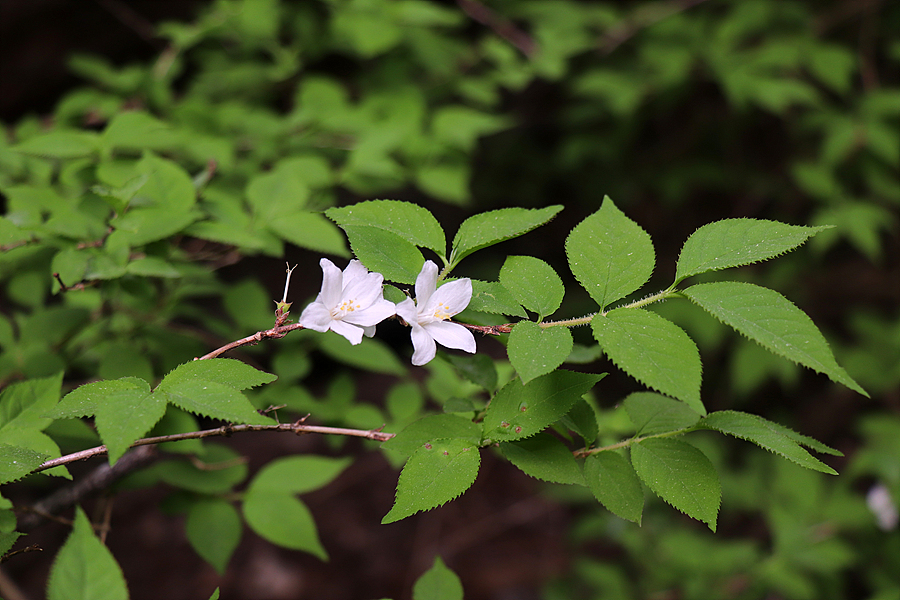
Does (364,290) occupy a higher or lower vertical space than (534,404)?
higher

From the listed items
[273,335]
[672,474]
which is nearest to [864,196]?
[672,474]

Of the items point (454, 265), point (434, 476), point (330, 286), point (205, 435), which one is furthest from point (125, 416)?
point (454, 265)

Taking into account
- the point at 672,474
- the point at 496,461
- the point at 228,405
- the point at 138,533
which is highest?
the point at 228,405

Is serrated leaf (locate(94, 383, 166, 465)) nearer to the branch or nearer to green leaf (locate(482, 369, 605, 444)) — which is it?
the branch

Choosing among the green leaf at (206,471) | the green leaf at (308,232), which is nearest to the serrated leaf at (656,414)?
the green leaf at (308,232)

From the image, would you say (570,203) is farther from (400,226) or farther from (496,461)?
(400,226)

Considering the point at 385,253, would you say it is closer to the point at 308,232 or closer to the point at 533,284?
the point at 533,284

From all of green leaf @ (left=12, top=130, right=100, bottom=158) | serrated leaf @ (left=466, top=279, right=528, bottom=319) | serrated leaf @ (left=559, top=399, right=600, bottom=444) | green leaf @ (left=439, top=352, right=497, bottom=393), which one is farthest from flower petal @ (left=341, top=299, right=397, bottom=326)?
green leaf @ (left=12, top=130, right=100, bottom=158)
